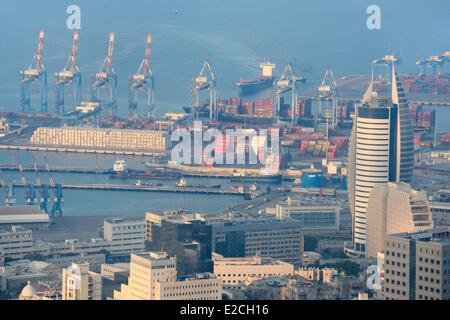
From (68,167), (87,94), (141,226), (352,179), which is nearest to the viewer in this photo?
(141,226)

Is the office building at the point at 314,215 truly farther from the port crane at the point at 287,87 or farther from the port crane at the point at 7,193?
the port crane at the point at 287,87

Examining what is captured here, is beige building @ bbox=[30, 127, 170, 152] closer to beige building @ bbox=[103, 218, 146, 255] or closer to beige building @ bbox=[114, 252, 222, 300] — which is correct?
beige building @ bbox=[103, 218, 146, 255]

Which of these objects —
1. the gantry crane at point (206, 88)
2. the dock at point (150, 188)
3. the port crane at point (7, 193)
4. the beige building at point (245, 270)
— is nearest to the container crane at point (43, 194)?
the port crane at point (7, 193)

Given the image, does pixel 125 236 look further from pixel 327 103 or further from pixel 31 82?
pixel 327 103

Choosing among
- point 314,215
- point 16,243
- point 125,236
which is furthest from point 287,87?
point 16,243
